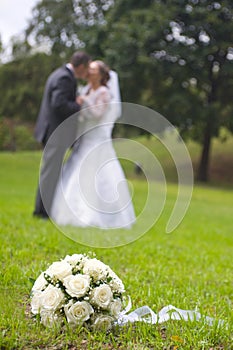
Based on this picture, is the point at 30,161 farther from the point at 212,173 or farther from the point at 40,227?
the point at 40,227

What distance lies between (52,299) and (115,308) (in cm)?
39

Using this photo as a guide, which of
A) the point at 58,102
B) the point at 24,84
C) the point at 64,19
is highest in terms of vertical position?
the point at 58,102

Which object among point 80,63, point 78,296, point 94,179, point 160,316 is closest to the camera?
point 78,296

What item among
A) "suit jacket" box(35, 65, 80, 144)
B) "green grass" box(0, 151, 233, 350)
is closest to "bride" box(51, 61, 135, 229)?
"suit jacket" box(35, 65, 80, 144)

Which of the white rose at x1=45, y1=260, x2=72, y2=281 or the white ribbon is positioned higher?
the white rose at x1=45, y1=260, x2=72, y2=281

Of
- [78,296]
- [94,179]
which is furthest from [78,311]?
[94,179]

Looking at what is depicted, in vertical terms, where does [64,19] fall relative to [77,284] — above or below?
below

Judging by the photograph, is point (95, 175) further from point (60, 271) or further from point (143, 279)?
point (60, 271)

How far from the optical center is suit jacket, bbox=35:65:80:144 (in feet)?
24.9

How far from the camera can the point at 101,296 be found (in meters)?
2.92

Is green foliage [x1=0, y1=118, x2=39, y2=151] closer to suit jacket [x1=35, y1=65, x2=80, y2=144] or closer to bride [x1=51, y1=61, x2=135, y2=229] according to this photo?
bride [x1=51, y1=61, x2=135, y2=229]

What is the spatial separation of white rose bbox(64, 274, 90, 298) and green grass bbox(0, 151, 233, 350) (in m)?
0.23

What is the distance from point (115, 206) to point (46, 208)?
123 centimetres

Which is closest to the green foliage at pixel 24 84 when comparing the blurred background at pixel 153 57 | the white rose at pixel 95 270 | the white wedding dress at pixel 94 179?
the blurred background at pixel 153 57
